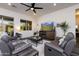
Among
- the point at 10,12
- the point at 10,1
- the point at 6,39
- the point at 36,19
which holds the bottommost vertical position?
the point at 6,39

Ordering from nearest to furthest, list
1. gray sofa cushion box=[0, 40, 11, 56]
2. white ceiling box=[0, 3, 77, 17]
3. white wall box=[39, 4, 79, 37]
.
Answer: gray sofa cushion box=[0, 40, 11, 56], white ceiling box=[0, 3, 77, 17], white wall box=[39, 4, 79, 37]

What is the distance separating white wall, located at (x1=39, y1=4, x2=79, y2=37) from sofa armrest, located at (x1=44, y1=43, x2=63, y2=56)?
12.5 inches

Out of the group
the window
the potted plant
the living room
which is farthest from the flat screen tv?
the window

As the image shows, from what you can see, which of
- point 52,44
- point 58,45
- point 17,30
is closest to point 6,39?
point 17,30

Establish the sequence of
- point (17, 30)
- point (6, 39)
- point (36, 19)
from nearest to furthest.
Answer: point (6, 39) → point (17, 30) → point (36, 19)

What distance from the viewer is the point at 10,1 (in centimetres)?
196

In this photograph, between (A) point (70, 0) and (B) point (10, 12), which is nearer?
(B) point (10, 12)

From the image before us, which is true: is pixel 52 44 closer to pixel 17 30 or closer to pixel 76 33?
pixel 76 33

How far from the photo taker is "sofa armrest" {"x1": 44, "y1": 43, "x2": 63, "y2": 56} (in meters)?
1.98

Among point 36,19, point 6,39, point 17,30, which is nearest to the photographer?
point 6,39

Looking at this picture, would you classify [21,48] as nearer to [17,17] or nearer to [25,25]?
[25,25]

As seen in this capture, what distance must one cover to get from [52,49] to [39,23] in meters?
0.71

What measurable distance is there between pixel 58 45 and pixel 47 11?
884 mm

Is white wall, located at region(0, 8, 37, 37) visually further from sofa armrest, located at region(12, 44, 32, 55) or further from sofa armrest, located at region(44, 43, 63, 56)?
sofa armrest, located at region(44, 43, 63, 56)
